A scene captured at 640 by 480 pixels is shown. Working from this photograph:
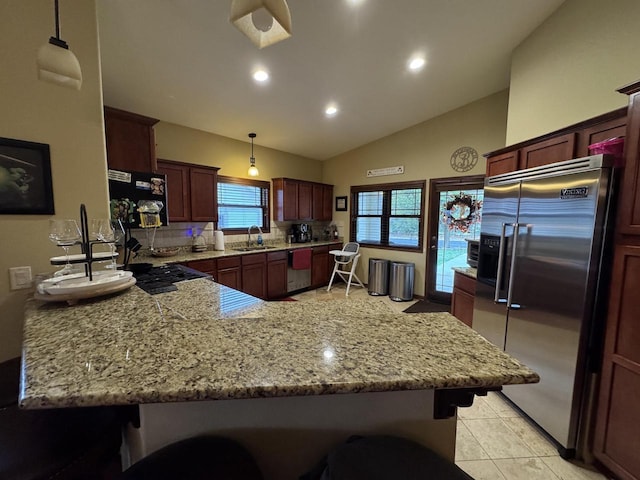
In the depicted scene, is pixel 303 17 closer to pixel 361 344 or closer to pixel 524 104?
pixel 524 104

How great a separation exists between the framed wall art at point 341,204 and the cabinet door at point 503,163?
120 inches

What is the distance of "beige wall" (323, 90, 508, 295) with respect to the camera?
12.4ft

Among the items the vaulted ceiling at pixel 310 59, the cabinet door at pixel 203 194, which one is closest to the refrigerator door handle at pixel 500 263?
the vaulted ceiling at pixel 310 59

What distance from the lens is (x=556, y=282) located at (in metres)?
1.71

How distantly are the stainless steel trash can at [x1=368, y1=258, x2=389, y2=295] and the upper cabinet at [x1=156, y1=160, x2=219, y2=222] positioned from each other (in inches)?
112

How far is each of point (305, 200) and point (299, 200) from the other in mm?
163

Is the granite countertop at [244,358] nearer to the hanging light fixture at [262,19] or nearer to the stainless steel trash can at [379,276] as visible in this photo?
the hanging light fixture at [262,19]

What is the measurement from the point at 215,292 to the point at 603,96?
312cm

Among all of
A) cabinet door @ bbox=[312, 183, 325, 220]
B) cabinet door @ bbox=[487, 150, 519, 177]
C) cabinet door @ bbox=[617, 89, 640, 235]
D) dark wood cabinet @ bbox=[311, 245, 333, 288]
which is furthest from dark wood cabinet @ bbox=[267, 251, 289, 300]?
cabinet door @ bbox=[617, 89, 640, 235]

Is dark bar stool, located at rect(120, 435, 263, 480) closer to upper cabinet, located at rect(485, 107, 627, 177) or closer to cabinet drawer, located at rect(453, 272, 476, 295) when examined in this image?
cabinet drawer, located at rect(453, 272, 476, 295)

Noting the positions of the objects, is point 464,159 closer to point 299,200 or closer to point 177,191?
point 299,200

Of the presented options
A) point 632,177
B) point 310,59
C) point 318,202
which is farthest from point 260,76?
point 632,177

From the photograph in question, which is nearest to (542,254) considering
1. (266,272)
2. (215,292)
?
(215,292)

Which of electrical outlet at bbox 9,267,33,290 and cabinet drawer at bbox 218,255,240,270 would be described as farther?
cabinet drawer at bbox 218,255,240,270
